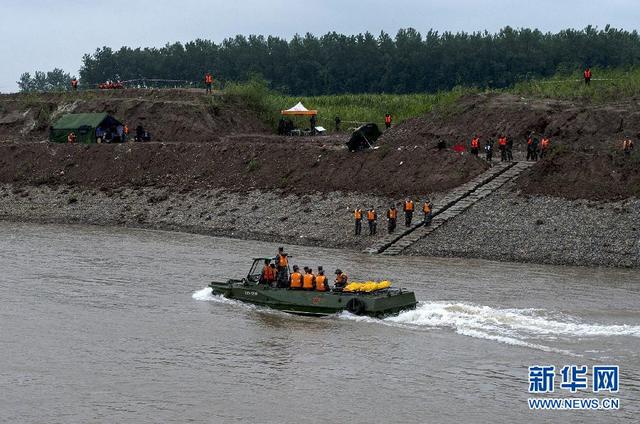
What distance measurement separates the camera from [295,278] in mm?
35312

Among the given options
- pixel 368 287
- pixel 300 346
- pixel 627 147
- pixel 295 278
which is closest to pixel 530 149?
pixel 627 147

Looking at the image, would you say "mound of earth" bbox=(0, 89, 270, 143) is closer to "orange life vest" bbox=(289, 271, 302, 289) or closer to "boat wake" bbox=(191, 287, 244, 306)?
"boat wake" bbox=(191, 287, 244, 306)

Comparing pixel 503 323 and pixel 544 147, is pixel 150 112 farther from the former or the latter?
pixel 503 323

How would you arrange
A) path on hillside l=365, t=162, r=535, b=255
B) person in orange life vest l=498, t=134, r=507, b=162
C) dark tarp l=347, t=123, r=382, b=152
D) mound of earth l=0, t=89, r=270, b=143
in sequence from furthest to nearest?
mound of earth l=0, t=89, r=270, b=143 < dark tarp l=347, t=123, r=382, b=152 < person in orange life vest l=498, t=134, r=507, b=162 < path on hillside l=365, t=162, r=535, b=255

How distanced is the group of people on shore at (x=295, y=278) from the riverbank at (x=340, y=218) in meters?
11.8

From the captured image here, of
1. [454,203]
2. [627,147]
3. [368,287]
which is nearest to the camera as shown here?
[368,287]

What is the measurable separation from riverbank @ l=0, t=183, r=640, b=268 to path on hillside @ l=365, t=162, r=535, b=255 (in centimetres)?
54

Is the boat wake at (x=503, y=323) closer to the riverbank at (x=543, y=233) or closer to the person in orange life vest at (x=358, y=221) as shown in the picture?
the riverbank at (x=543, y=233)

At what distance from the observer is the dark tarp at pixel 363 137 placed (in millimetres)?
60438

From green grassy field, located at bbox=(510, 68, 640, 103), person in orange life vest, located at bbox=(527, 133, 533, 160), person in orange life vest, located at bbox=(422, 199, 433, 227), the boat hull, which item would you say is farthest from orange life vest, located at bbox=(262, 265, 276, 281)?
green grassy field, located at bbox=(510, 68, 640, 103)

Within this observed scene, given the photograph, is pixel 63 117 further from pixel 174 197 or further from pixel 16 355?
pixel 16 355

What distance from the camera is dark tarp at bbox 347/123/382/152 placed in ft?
198

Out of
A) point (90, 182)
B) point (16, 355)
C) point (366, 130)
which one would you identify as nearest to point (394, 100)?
point (366, 130)

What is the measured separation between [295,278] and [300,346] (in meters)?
4.87
